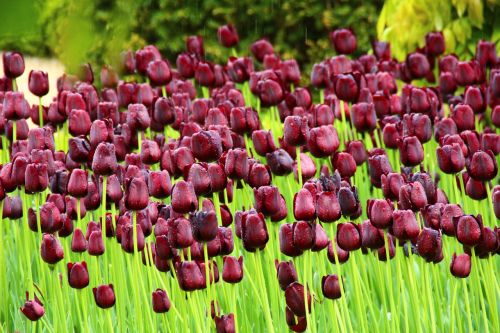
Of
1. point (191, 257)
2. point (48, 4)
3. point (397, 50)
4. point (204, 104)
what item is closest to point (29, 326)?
point (191, 257)

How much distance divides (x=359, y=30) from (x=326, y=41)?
12.3 inches

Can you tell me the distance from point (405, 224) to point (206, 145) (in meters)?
0.55

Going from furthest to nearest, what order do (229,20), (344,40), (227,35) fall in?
(229,20), (227,35), (344,40)

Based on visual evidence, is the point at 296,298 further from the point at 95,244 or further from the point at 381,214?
the point at 95,244

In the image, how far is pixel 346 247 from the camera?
2080 millimetres

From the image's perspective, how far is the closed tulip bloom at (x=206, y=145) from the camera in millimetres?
2252

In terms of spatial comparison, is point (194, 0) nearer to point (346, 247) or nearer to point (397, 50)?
point (397, 50)

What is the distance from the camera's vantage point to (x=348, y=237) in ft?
6.80

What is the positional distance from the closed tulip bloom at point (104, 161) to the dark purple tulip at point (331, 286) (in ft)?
2.32

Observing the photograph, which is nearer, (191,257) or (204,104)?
(191,257)

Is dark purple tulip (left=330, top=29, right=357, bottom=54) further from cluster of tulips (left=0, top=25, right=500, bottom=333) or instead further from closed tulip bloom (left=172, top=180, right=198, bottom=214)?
closed tulip bloom (left=172, top=180, right=198, bottom=214)

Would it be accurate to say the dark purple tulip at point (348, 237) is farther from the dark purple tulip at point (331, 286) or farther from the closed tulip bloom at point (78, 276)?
the closed tulip bloom at point (78, 276)

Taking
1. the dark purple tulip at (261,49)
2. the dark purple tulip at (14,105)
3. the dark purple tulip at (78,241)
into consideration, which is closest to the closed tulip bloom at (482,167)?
the dark purple tulip at (78,241)

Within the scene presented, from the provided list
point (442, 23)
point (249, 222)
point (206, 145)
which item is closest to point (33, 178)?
point (206, 145)
